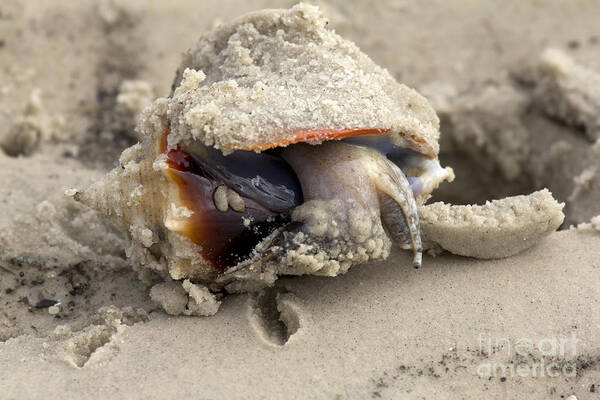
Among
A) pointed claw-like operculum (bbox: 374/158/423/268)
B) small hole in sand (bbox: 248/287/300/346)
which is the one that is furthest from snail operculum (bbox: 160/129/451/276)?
small hole in sand (bbox: 248/287/300/346)

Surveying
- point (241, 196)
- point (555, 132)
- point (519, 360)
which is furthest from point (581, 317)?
point (555, 132)

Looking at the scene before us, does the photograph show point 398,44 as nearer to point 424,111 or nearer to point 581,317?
point 424,111

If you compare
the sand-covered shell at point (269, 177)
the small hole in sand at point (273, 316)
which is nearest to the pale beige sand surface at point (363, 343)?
the small hole in sand at point (273, 316)

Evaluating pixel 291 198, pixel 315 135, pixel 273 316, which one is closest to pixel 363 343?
pixel 273 316

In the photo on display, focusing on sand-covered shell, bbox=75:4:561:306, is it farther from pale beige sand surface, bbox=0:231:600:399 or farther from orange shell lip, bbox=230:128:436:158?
pale beige sand surface, bbox=0:231:600:399

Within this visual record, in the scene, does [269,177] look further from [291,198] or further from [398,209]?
[398,209]

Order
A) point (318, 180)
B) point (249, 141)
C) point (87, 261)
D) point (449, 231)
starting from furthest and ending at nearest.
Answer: point (87, 261) < point (449, 231) < point (318, 180) < point (249, 141)
